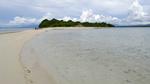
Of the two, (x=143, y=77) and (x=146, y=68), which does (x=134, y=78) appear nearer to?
(x=143, y=77)

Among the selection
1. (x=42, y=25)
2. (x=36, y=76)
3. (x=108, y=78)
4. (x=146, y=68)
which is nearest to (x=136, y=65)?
(x=146, y=68)

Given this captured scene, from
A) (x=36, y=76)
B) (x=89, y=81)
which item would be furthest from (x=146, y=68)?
(x=36, y=76)

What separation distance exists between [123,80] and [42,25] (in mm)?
113764

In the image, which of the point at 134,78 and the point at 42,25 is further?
the point at 42,25

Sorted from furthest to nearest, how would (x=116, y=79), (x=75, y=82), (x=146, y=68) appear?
(x=146, y=68)
(x=116, y=79)
(x=75, y=82)

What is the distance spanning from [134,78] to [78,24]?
115m

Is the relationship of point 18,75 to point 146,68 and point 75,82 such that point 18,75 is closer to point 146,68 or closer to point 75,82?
point 75,82

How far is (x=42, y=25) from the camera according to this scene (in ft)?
394

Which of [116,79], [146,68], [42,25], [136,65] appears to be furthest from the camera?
[42,25]

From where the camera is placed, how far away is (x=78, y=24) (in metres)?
123

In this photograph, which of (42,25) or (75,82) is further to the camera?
(42,25)

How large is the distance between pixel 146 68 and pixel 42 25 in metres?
112

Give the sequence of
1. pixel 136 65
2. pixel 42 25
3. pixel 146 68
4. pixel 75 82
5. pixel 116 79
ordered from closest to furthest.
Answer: pixel 75 82 < pixel 116 79 < pixel 146 68 < pixel 136 65 < pixel 42 25

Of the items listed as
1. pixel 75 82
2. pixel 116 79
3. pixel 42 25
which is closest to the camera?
pixel 75 82
